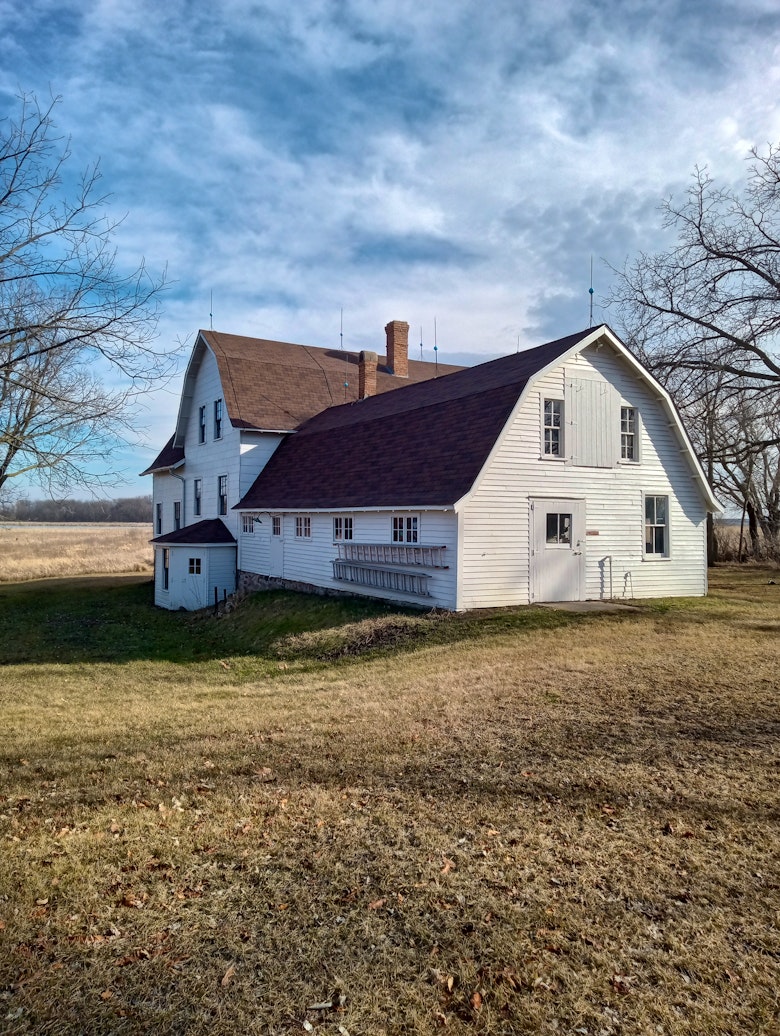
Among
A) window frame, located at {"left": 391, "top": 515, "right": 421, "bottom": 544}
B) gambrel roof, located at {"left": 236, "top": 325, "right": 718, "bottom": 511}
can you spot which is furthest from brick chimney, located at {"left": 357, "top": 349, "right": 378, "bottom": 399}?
window frame, located at {"left": 391, "top": 515, "right": 421, "bottom": 544}

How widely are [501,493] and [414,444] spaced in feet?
11.1

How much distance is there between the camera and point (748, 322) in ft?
73.0

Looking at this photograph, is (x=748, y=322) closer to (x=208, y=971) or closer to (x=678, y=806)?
(x=678, y=806)

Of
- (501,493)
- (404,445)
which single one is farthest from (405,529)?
(404,445)

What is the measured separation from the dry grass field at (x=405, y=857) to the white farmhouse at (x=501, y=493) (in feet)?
18.4

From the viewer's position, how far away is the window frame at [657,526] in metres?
18.8

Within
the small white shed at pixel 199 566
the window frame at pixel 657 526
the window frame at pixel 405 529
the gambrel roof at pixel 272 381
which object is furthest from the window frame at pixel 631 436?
the small white shed at pixel 199 566

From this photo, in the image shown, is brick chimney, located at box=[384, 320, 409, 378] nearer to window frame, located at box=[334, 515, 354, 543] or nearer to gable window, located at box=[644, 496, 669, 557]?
window frame, located at box=[334, 515, 354, 543]

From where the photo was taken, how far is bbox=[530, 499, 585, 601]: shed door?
17094 millimetres

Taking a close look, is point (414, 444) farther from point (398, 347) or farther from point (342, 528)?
point (398, 347)

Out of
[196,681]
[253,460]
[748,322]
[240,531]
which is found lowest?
[196,681]

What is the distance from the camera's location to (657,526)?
1905 cm

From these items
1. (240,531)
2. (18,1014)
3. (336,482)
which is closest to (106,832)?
(18,1014)

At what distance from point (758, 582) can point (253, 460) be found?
58.7 ft
